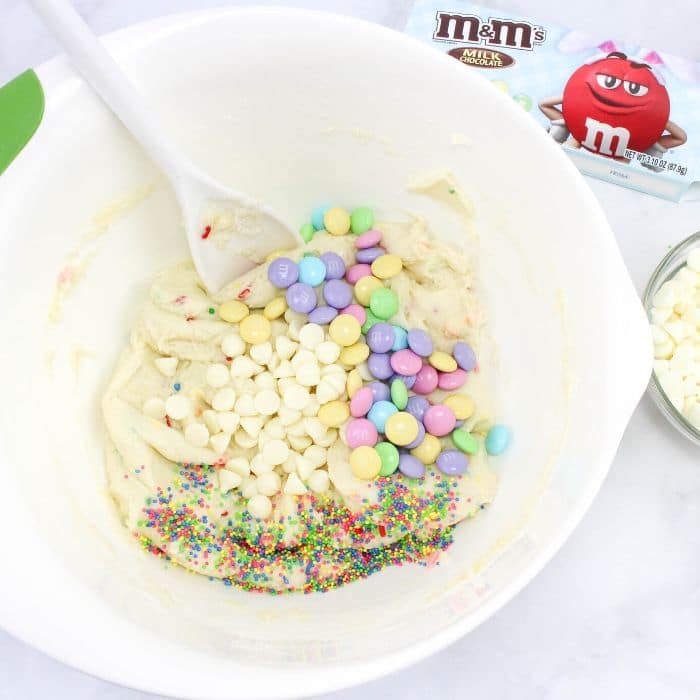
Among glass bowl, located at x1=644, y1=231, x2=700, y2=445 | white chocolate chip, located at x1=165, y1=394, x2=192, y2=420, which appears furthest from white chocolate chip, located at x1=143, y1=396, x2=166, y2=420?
glass bowl, located at x1=644, y1=231, x2=700, y2=445

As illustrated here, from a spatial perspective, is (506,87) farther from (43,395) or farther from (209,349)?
(43,395)

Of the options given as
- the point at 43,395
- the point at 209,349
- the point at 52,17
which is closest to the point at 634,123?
the point at 209,349

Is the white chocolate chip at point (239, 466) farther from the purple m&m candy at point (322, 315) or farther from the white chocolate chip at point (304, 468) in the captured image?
the purple m&m candy at point (322, 315)

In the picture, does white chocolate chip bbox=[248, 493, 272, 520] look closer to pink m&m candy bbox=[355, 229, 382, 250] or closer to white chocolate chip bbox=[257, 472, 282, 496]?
white chocolate chip bbox=[257, 472, 282, 496]

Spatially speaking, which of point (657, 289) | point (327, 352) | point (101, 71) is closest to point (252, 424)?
point (327, 352)

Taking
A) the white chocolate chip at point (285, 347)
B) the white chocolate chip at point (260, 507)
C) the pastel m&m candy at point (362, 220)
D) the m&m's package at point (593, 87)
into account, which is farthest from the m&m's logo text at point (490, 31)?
the white chocolate chip at point (260, 507)

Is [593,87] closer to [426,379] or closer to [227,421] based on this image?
[426,379]
